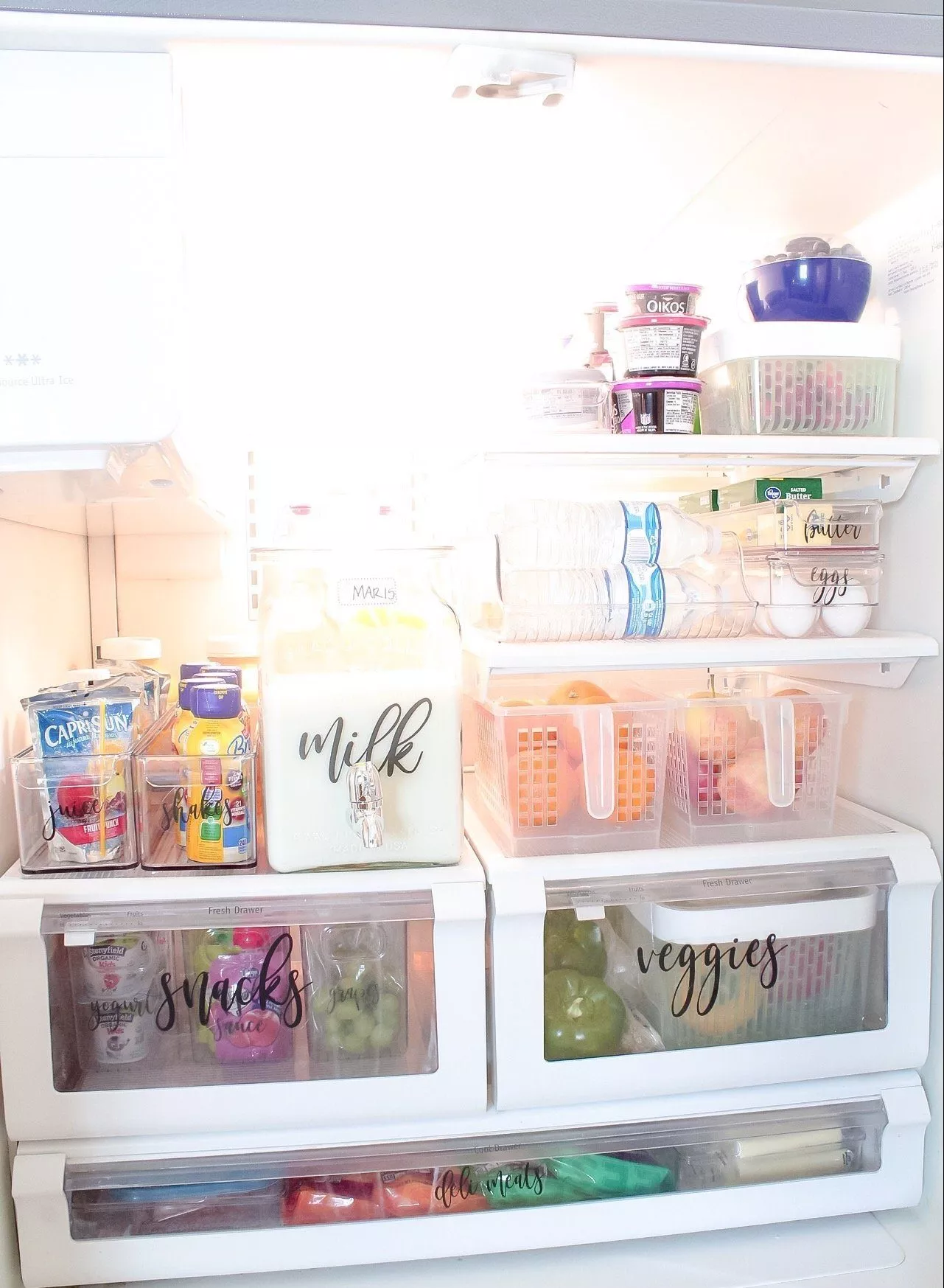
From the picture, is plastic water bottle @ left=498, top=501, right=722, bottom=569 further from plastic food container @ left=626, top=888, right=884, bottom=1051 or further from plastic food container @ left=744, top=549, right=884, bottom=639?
plastic food container @ left=626, top=888, right=884, bottom=1051

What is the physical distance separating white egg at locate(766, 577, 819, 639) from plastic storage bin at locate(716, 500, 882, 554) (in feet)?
0.16

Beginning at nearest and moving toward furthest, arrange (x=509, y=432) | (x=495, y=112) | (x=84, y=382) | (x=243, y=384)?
(x=84, y=382), (x=495, y=112), (x=509, y=432), (x=243, y=384)

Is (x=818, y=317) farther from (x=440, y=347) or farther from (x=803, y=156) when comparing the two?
(x=440, y=347)

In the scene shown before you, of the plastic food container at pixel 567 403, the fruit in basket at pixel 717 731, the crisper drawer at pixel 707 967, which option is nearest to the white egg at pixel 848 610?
the fruit in basket at pixel 717 731

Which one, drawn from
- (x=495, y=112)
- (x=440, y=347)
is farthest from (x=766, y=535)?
(x=440, y=347)

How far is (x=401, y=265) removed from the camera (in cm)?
160

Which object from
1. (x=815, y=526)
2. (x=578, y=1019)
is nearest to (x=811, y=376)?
(x=815, y=526)

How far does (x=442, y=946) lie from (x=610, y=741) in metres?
0.31

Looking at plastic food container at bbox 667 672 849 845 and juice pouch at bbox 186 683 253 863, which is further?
plastic food container at bbox 667 672 849 845

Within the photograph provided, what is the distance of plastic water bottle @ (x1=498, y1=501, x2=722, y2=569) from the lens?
3.75ft

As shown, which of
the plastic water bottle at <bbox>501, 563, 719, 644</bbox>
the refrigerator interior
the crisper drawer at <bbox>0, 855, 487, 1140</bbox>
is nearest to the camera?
the refrigerator interior

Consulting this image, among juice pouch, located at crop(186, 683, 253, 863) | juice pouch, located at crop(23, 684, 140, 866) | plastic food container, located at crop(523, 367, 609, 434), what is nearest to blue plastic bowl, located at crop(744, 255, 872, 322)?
plastic food container, located at crop(523, 367, 609, 434)

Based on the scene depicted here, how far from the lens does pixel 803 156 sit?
3.77 feet

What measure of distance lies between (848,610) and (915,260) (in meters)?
0.46
